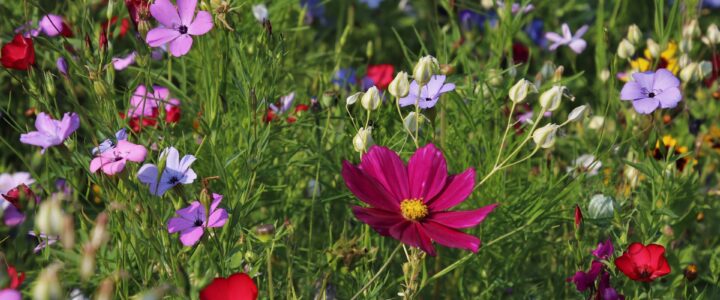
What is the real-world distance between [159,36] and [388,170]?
33cm

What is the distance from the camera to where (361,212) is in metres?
0.94

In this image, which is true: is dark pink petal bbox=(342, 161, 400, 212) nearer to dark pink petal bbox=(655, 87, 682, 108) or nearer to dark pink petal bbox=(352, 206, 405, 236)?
dark pink petal bbox=(352, 206, 405, 236)

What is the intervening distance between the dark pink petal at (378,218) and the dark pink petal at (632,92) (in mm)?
423

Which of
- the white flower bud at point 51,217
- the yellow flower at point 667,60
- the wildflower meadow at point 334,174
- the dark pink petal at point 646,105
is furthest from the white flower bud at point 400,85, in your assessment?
the yellow flower at point 667,60

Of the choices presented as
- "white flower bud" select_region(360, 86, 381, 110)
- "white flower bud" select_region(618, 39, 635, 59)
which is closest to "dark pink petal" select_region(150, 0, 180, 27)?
"white flower bud" select_region(360, 86, 381, 110)

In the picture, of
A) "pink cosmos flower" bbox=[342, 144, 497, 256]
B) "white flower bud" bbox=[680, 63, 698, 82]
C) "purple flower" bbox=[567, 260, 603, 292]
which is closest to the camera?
"pink cosmos flower" bbox=[342, 144, 497, 256]

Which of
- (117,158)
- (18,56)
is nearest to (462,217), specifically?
(117,158)

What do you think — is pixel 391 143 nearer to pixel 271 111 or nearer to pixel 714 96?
pixel 271 111

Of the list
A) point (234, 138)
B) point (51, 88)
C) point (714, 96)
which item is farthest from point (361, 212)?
point (714, 96)

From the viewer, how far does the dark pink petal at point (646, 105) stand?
1.23 metres

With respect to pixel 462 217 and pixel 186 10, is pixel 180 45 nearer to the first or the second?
pixel 186 10

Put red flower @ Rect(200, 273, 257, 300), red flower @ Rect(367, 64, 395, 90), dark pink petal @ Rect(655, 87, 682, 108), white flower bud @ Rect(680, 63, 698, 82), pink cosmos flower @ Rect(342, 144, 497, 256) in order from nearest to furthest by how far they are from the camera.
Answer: red flower @ Rect(200, 273, 257, 300) → pink cosmos flower @ Rect(342, 144, 497, 256) → dark pink petal @ Rect(655, 87, 682, 108) → white flower bud @ Rect(680, 63, 698, 82) → red flower @ Rect(367, 64, 395, 90)

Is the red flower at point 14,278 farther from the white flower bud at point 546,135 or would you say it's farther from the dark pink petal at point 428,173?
the white flower bud at point 546,135

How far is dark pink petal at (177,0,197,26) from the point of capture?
1.16 m
